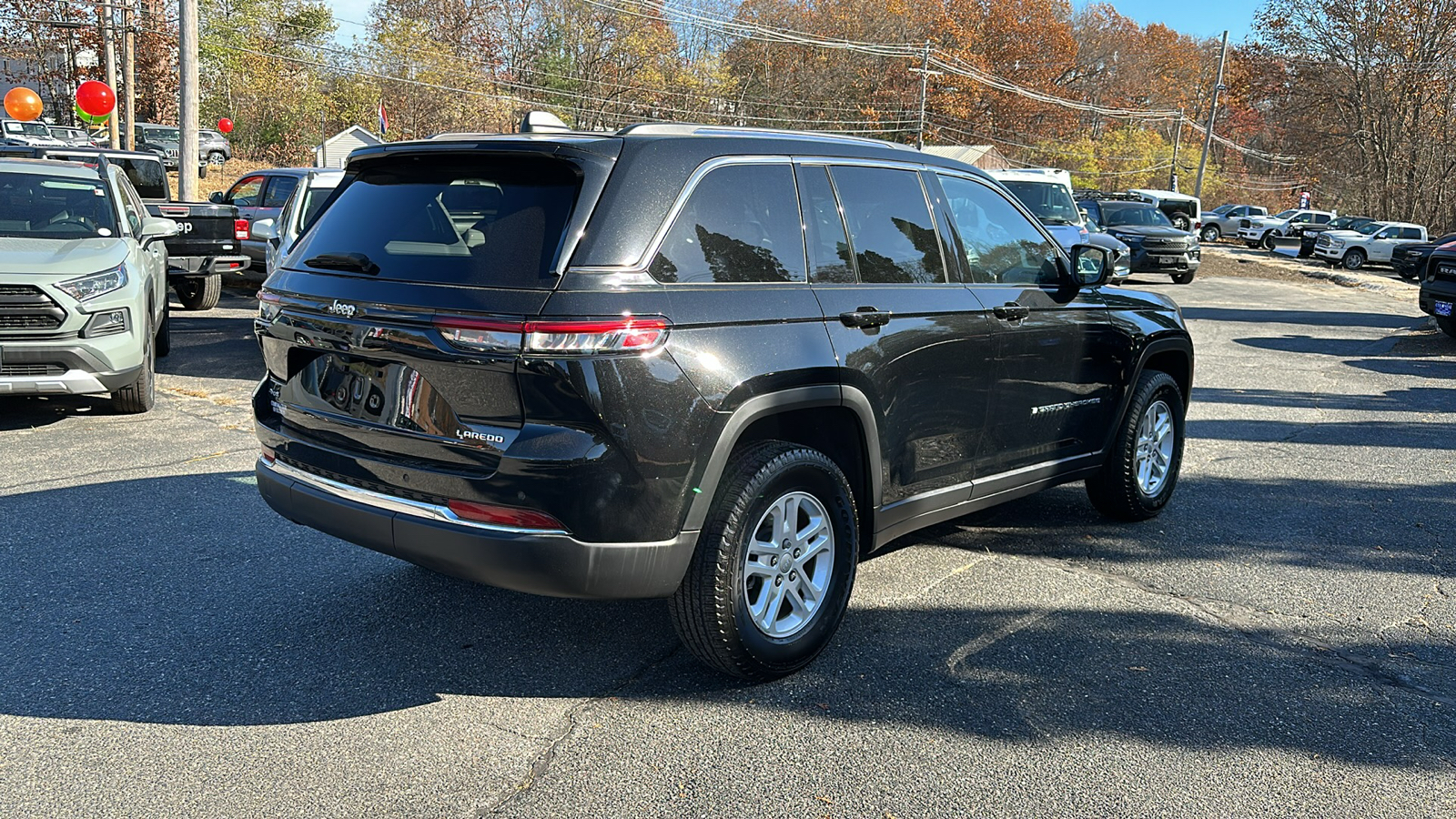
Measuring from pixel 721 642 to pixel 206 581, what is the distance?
2369 millimetres

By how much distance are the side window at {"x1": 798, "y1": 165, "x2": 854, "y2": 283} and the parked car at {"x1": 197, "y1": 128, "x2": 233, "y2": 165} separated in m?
37.2

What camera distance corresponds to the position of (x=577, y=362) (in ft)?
10.3

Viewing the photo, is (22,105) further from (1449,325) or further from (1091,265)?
(1449,325)

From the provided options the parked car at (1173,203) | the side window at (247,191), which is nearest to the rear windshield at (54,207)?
the side window at (247,191)

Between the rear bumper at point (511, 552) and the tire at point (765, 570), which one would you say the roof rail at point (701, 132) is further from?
the rear bumper at point (511, 552)

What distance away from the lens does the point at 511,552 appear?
3234mm

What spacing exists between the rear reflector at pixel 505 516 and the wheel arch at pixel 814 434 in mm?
435

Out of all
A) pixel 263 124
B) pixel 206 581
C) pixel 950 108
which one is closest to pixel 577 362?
pixel 206 581

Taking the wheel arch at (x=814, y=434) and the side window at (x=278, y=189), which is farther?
the side window at (x=278, y=189)

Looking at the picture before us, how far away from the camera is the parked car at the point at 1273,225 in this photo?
4203 centimetres

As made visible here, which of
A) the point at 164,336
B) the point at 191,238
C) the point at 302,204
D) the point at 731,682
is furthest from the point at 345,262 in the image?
the point at 191,238

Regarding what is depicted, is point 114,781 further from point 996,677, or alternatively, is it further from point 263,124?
point 263,124

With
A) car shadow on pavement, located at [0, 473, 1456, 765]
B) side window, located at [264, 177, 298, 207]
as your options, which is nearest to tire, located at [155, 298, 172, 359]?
car shadow on pavement, located at [0, 473, 1456, 765]

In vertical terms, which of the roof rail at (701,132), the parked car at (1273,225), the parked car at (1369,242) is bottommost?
the roof rail at (701,132)
